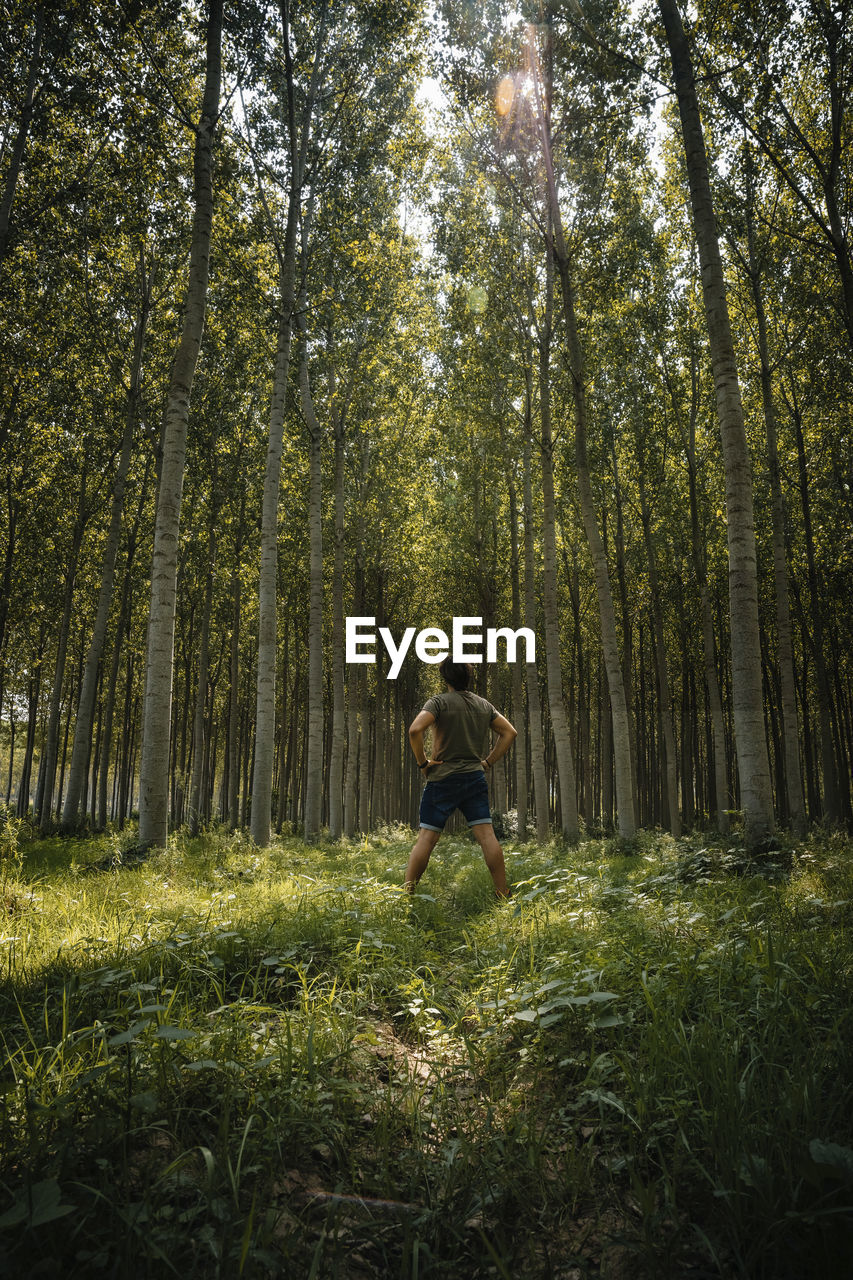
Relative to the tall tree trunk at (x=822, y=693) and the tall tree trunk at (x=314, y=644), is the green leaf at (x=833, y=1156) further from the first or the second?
the tall tree trunk at (x=822, y=693)

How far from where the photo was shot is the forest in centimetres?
186

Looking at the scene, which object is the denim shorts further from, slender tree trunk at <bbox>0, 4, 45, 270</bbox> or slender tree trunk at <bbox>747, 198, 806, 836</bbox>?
→ slender tree trunk at <bbox>0, 4, 45, 270</bbox>

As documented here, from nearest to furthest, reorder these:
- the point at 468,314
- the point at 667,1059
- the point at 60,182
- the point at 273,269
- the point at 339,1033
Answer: the point at 667,1059
the point at 339,1033
the point at 60,182
the point at 273,269
the point at 468,314

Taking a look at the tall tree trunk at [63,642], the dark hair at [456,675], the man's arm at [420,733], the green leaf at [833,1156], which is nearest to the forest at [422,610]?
the green leaf at [833,1156]

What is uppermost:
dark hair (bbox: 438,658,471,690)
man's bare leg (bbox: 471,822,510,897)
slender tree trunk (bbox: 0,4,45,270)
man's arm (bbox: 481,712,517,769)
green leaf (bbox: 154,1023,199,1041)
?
slender tree trunk (bbox: 0,4,45,270)

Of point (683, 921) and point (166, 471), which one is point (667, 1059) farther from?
point (166, 471)

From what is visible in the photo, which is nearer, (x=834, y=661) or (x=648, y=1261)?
(x=648, y=1261)

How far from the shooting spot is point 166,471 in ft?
26.6

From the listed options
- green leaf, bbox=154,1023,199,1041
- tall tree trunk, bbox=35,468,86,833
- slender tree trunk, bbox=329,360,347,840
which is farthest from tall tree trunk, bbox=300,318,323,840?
green leaf, bbox=154,1023,199,1041

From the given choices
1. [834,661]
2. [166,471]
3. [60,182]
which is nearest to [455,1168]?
[166,471]

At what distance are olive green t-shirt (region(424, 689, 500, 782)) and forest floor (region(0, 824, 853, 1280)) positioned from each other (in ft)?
6.25

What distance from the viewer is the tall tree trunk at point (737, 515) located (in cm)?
627

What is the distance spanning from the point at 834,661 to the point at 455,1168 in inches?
893

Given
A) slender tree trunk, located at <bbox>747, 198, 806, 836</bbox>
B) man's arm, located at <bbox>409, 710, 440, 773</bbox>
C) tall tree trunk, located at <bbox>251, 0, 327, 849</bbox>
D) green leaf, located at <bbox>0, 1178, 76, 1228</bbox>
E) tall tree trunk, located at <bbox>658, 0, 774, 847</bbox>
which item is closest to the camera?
green leaf, located at <bbox>0, 1178, 76, 1228</bbox>
